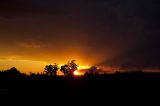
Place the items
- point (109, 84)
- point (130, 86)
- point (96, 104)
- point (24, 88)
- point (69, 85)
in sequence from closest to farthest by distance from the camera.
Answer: point (96, 104) < point (130, 86) < point (109, 84) < point (69, 85) < point (24, 88)

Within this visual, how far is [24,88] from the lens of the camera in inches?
2330

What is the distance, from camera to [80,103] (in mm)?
44312

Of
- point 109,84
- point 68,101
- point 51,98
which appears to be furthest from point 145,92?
point 51,98

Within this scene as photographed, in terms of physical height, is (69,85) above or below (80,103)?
above

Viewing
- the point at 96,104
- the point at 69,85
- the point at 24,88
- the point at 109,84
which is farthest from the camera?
the point at 24,88

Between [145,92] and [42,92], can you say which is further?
[42,92]

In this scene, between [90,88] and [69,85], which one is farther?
[69,85]

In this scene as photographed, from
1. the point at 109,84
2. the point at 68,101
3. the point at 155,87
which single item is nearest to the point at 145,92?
the point at 155,87

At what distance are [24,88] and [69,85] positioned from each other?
32.5 ft

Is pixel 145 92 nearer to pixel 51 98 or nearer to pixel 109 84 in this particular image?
pixel 109 84

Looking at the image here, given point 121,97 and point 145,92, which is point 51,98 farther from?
point 145,92

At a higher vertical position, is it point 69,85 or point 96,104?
point 69,85

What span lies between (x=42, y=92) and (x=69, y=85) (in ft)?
18.8

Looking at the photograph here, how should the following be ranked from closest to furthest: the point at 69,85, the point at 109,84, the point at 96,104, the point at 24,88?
the point at 96,104, the point at 109,84, the point at 69,85, the point at 24,88
